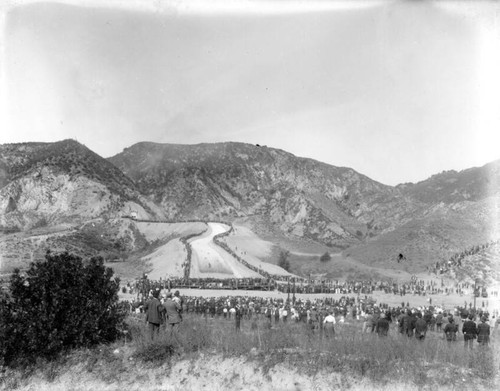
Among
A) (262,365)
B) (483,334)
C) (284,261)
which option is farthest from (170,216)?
(262,365)

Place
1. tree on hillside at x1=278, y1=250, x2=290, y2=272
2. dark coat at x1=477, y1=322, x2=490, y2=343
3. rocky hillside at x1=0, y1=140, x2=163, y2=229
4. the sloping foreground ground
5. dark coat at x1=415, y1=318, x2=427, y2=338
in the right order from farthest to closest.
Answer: rocky hillside at x1=0, y1=140, x2=163, y2=229, tree on hillside at x1=278, y1=250, x2=290, y2=272, dark coat at x1=415, y1=318, x2=427, y2=338, dark coat at x1=477, y1=322, x2=490, y2=343, the sloping foreground ground

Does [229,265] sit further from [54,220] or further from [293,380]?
[54,220]

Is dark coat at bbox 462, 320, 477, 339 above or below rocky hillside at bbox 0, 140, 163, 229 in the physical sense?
below

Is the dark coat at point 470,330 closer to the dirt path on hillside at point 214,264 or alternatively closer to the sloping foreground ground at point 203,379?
the sloping foreground ground at point 203,379

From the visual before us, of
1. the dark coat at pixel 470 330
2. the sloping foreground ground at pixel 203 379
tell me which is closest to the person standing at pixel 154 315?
the sloping foreground ground at pixel 203 379

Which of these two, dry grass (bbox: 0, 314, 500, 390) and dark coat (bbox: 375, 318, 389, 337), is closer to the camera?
dry grass (bbox: 0, 314, 500, 390)

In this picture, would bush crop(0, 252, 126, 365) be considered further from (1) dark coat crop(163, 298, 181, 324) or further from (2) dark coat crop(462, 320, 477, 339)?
(2) dark coat crop(462, 320, 477, 339)

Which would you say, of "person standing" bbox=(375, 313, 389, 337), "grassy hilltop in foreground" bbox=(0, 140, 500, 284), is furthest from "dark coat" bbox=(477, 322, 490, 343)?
"grassy hilltop in foreground" bbox=(0, 140, 500, 284)
